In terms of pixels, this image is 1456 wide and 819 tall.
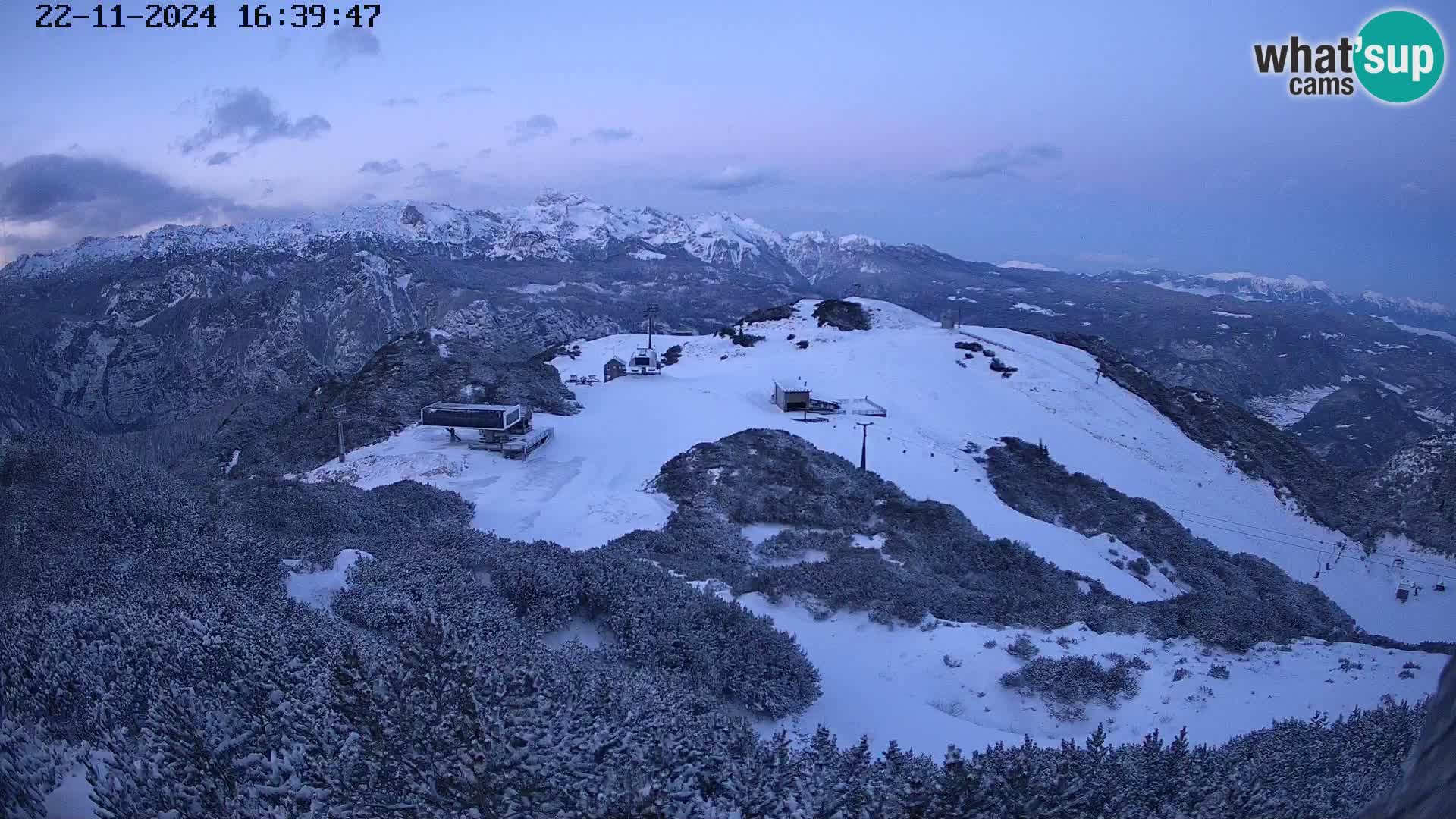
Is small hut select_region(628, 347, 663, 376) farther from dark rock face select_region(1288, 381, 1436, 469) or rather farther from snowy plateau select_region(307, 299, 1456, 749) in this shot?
dark rock face select_region(1288, 381, 1436, 469)

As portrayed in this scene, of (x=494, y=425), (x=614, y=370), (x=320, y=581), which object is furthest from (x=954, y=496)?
(x=614, y=370)

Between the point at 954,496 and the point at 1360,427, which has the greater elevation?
the point at 954,496

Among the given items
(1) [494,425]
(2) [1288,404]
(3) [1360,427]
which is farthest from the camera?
(2) [1288,404]

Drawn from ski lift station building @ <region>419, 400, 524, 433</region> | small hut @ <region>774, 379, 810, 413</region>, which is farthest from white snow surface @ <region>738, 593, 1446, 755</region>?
small hut @ <region>774, 379, 810, 413</region>

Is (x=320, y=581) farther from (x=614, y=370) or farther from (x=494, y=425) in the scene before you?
(x=614, y=370)

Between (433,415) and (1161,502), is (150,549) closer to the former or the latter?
(433,415)

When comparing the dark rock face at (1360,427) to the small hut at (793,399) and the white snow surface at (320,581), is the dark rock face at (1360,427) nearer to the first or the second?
the small hut at (793,399)

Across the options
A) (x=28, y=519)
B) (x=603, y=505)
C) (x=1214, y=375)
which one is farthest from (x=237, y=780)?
(x=1214, y=375)
